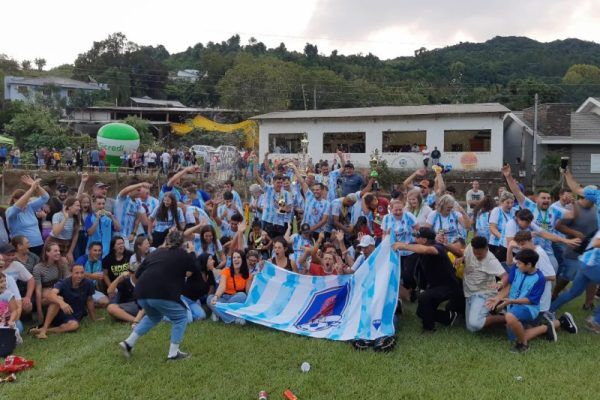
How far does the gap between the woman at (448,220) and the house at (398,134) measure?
23.4 meters

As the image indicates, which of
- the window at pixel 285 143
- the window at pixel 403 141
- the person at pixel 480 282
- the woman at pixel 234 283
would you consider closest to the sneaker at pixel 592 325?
the person at pixel 480 282

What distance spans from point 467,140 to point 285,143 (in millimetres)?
11651

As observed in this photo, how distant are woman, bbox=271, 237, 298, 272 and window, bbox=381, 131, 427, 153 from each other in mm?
25088

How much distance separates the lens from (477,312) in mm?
7453

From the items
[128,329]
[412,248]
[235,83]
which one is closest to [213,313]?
[128,329]

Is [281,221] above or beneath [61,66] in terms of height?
beneath

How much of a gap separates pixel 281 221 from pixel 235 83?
1715 inches

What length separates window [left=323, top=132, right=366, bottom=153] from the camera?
34.7m

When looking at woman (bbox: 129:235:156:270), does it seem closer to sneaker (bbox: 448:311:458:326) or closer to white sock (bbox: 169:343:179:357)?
white sock (bbox: 169:343:179:357)

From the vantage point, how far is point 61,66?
330 ft

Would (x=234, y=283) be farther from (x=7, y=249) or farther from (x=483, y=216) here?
(x=483, y=216)

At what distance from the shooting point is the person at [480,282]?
24.4 ft

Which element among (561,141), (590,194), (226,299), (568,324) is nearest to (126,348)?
(226,299)

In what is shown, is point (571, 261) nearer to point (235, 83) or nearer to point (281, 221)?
point (281, 221)
